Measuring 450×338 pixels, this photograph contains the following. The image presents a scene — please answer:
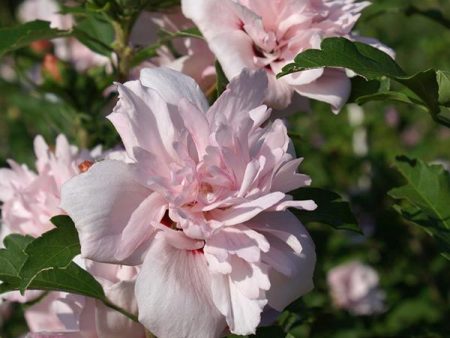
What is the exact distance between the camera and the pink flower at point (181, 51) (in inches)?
50.7

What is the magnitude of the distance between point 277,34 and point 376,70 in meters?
0.20

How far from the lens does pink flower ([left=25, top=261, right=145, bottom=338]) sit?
1.06 meters

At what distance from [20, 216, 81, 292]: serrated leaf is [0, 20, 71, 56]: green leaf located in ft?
1.19

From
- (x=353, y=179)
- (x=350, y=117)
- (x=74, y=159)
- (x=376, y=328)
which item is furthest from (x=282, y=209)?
(x=350, y=117)

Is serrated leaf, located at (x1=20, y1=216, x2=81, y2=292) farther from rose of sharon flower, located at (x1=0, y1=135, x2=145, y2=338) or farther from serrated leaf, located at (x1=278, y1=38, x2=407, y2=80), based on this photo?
serrated leaf, located at (x1=278, y1=38, x2=407, y2=80)

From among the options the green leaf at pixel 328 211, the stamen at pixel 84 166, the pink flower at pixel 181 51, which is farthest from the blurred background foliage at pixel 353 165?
the stamen at pixel 84 166

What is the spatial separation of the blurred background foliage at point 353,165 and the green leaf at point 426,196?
0.16 meters

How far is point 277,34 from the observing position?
117cm

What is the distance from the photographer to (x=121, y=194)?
0.93 m

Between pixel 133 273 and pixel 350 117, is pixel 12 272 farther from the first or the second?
pixel 350 117

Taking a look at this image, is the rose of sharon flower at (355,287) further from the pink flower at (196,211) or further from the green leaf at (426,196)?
the pink flower at (196,211)

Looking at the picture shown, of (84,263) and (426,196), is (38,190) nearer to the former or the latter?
(84,263)

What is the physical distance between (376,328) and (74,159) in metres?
1.30

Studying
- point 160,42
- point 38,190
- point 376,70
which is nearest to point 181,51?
point 160,42
